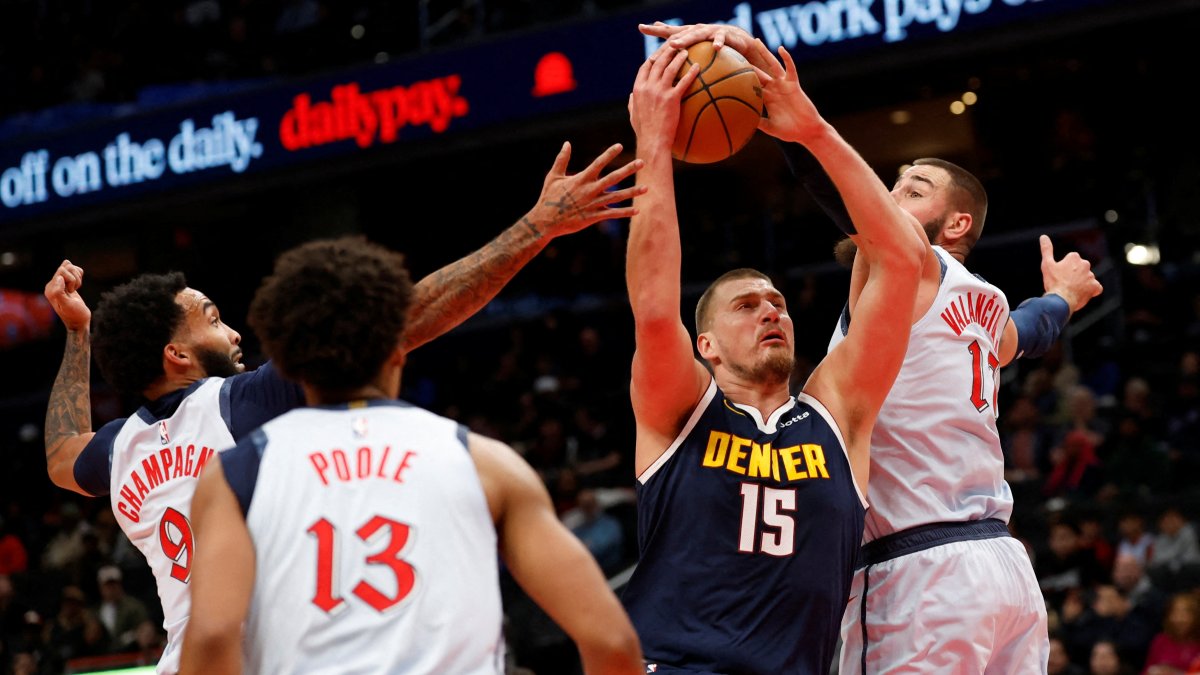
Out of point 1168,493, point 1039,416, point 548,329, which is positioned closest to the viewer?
point 1168,493

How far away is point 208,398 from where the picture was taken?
14.6 feet

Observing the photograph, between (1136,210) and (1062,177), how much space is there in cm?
83

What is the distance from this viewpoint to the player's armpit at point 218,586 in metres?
2.84

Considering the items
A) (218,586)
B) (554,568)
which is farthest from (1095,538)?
A: (218,586)

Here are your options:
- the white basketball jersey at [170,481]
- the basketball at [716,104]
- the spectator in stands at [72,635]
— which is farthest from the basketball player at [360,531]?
the spectator in stands at [72,635]

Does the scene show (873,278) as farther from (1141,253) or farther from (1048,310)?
(1141,253)

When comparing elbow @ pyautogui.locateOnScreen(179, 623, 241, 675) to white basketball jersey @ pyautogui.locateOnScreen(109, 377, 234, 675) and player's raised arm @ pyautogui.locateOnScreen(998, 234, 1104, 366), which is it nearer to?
white basketball jersey @ pyautogui.locateOnScreen(109, 377, 234, 675)

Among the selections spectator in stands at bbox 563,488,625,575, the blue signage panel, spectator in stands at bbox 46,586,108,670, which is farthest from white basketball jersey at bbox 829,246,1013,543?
spectator in stands at bbox 46,586,108,670

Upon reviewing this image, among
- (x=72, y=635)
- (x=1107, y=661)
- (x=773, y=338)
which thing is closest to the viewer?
(x=773, y=338)

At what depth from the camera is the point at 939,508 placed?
4.68 metres

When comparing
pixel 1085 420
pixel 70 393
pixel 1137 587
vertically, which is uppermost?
pixel 70 393

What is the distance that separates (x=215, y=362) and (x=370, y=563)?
2015 millimetres

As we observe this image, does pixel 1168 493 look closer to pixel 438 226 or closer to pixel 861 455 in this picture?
pixel 861 455

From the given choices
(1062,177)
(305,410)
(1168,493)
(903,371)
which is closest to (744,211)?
(1062,177)
